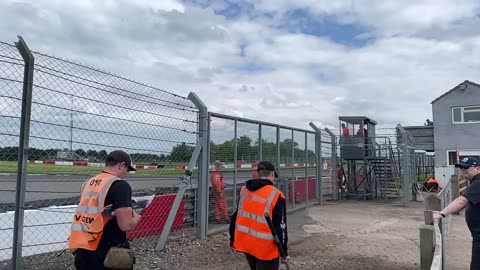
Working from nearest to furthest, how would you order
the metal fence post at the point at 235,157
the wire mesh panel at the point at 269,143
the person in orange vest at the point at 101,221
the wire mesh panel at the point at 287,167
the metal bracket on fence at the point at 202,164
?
the person in orange vest at the point at 101,221 → the metal bracket on fence at the point at 202,164 → the metal fence post at the point at 235,157 → the wire mesh panel at the point at 269,143 → the wire mesh panel at the point at 287,167

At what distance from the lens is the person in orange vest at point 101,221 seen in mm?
3176

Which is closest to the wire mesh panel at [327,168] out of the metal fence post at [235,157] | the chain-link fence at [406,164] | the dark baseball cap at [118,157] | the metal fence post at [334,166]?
the metal fence post at [334,166]

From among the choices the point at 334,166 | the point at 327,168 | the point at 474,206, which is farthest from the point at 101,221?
the point at 334,166

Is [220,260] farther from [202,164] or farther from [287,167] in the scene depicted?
[287,167]

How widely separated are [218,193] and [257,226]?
4.91m

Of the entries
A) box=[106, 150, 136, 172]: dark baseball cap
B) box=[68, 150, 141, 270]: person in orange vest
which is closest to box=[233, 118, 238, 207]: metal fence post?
box=[106, 150, 136, 172]: dark baseball cap

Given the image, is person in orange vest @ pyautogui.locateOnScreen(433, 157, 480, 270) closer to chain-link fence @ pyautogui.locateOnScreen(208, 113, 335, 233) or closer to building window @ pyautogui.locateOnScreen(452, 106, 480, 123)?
chain-link fence @ pyautogui.locateOnScreen(208, 113, 335, 233)

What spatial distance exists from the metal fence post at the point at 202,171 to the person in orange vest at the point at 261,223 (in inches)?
147

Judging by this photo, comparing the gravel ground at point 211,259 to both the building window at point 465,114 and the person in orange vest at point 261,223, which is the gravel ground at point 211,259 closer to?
the person in orange vest at point 261,223

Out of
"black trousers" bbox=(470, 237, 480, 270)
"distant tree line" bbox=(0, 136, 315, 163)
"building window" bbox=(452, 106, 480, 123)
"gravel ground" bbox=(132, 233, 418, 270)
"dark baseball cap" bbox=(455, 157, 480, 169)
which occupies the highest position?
"building window" bbox=(452, 106, 480, 123)

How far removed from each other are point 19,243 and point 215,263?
314 cm

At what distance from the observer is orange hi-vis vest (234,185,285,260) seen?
410cm

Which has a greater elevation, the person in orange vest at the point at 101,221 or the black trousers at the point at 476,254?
the person in orange vest at the point at 101,221

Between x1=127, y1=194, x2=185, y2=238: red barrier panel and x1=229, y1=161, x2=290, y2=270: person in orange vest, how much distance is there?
11.2ft
